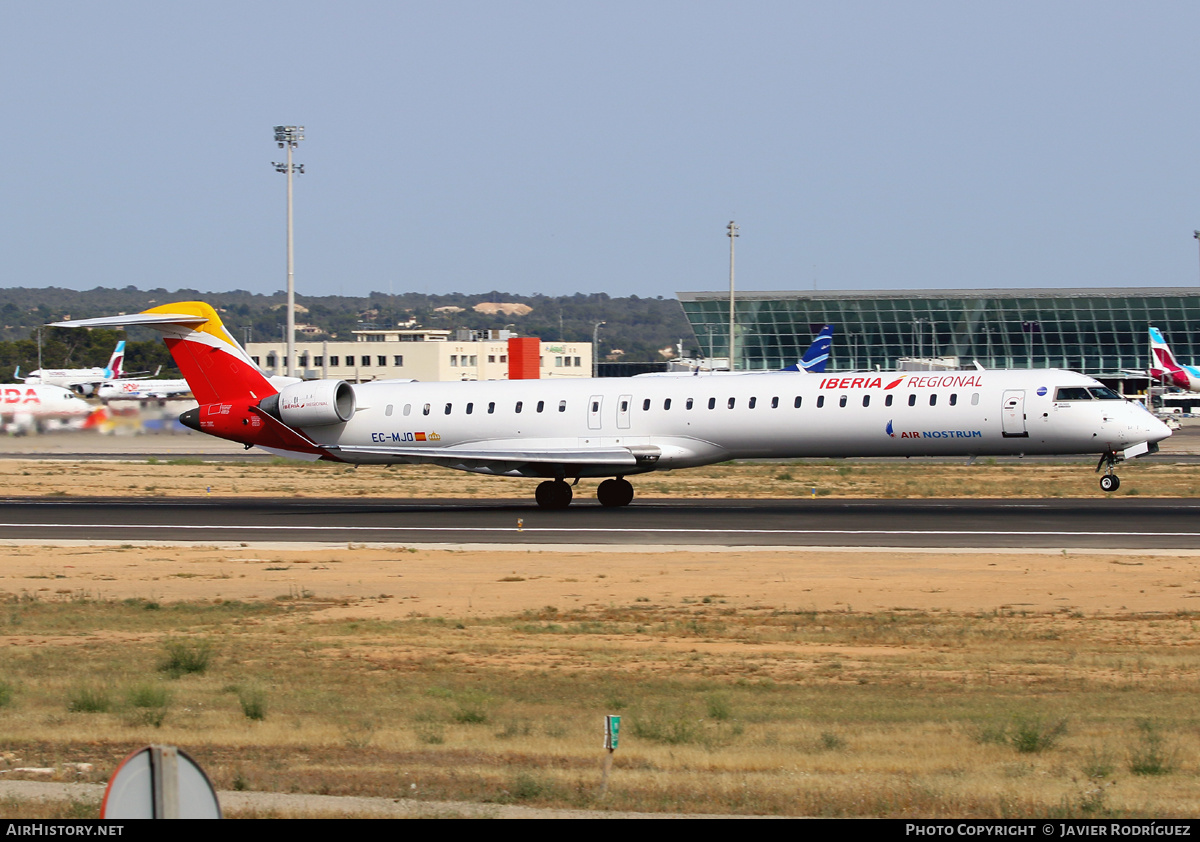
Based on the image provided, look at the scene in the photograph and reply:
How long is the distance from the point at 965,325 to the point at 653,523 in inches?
3348

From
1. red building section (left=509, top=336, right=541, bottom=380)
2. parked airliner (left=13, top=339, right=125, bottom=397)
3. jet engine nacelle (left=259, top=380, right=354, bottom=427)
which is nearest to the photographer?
jet engine nacelle (left=259, top=380, right=354, bottom=427)

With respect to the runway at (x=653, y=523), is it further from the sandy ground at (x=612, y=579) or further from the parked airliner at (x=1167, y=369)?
the parked airliner at (x=1167, y=369)

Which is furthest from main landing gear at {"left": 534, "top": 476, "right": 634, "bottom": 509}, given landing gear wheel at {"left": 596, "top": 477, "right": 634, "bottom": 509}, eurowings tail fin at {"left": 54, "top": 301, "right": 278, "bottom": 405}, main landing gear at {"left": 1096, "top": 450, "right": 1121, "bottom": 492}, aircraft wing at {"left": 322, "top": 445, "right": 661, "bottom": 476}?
main landing gear at {"left": 1096, "top": 450, "right": 1121, "bottom": 492}

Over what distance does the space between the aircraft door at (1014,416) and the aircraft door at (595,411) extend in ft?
30.5

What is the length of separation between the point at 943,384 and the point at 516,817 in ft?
80.0

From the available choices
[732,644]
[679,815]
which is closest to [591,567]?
[732,644]

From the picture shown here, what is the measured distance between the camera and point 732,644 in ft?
49.8

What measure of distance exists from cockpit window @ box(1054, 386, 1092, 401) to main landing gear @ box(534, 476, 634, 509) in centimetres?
Answer: 1018

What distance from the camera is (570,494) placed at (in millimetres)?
32906

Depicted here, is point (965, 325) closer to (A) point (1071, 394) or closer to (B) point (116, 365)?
(B) point (116, 365)

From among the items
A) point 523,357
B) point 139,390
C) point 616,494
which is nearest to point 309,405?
point 616,494

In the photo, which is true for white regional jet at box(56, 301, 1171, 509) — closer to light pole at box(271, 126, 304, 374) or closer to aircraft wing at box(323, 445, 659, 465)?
aircraft wing at box(323, 445, 659, 465)

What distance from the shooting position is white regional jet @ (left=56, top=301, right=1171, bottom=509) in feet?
98.7
